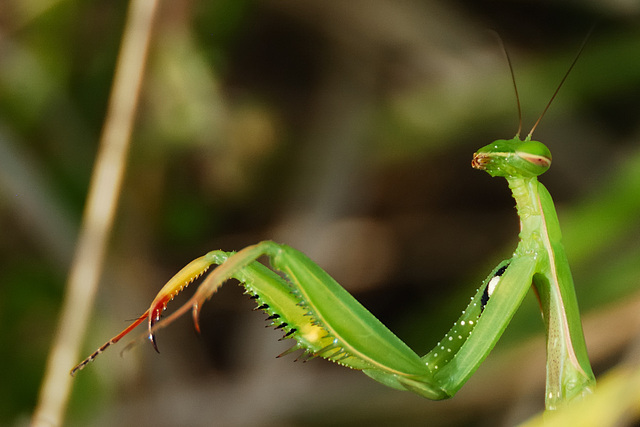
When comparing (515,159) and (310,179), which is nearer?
(515,159)

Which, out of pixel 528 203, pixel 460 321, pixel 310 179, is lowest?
pixel 460 321

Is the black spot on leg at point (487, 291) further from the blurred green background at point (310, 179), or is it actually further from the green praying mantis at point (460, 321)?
the blurred green background at point (310, 179)

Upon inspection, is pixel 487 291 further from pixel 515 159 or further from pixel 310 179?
pixel 310 179

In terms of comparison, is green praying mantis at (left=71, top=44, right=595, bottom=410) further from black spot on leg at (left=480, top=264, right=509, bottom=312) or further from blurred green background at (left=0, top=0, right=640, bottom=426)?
blurred green background at (left=0, top=0, right=640, bottom=426)

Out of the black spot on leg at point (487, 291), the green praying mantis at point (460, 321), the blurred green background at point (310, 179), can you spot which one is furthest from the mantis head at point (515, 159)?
the blurred green background at point (310, 179)

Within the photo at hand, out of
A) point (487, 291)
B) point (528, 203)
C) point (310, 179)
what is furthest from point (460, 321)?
point (310, 179)

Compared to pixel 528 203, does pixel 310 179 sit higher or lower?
→ lower

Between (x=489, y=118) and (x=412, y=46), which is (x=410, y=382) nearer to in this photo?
(x=489, y=118)

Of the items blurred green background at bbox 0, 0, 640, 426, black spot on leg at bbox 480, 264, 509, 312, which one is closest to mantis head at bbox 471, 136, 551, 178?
black spot on leg at bbox 480, 264, 509, 312
